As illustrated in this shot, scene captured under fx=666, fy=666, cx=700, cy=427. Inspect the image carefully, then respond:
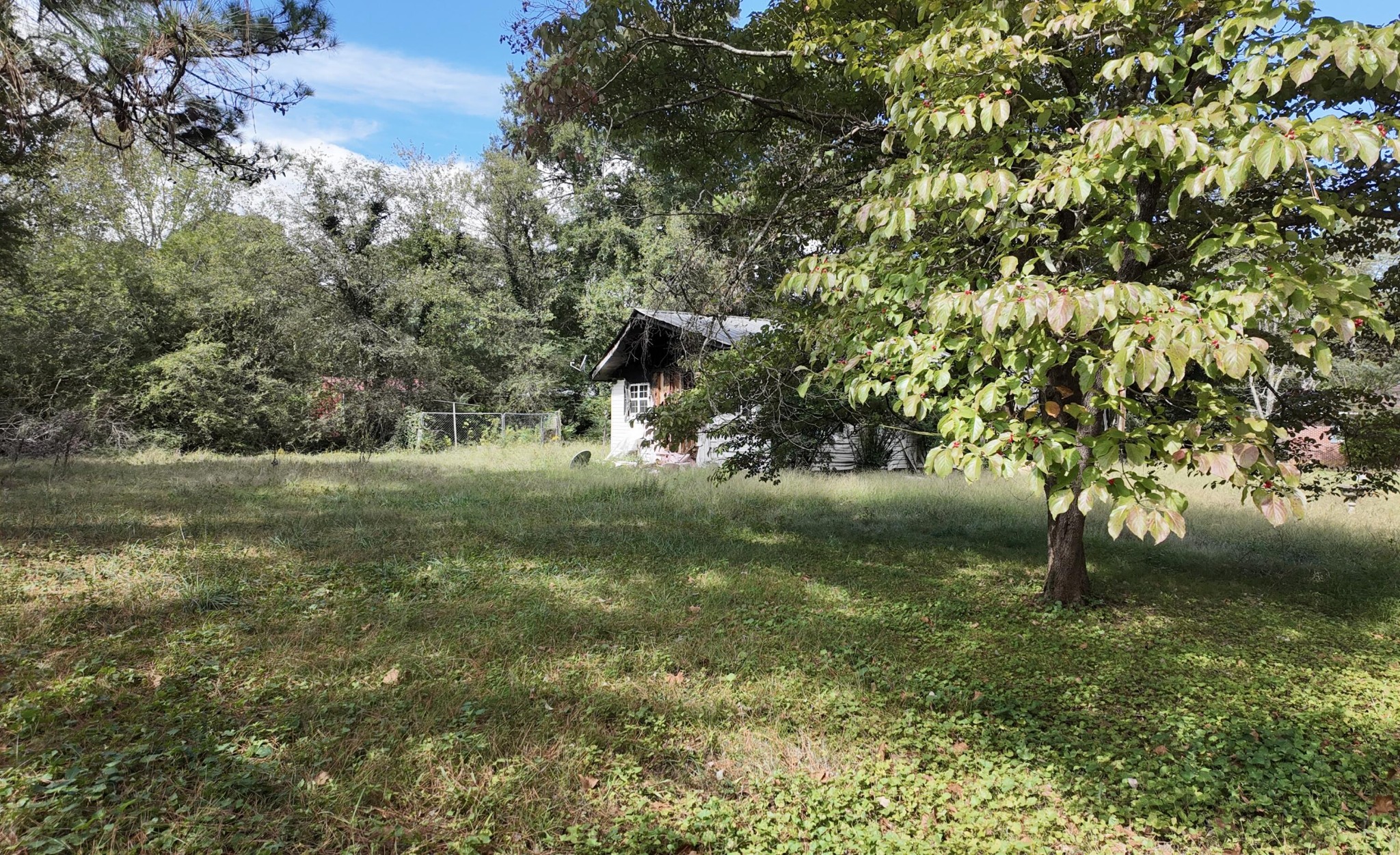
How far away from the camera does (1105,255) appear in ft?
10.7

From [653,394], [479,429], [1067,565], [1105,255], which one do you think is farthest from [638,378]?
[1105,255]

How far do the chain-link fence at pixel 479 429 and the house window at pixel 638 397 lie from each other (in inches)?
193

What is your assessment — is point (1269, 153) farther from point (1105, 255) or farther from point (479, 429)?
point (479, 429)

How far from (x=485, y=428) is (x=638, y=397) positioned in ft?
22.4

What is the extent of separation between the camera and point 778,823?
2.76 meters

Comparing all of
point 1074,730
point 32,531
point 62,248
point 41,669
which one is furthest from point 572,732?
point 62,248

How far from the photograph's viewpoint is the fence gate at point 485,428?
2198 centimetres

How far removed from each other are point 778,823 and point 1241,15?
12.8 feet

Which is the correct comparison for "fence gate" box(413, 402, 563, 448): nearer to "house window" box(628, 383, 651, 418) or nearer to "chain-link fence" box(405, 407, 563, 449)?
"chain-link fence" box(405, 407, 563, 449)

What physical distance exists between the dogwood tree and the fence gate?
19524 millimetres

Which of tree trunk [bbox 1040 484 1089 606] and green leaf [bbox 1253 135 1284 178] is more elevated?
green leaf [bbox 1253 135 1284 178]

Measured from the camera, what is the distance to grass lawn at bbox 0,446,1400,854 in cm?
273

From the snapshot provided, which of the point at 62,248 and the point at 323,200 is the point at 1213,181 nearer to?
the point at 323,200

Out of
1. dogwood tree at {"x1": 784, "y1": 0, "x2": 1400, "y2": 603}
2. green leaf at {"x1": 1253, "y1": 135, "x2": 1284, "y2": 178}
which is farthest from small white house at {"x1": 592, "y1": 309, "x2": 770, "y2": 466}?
green leaf at {"x1": 1253, "y1": 135, "x2": 1284, "y2": 178}
